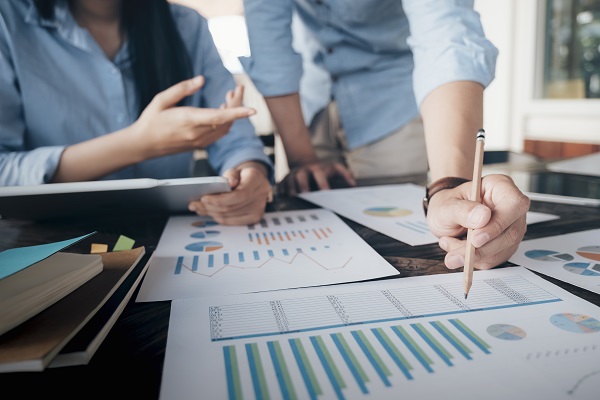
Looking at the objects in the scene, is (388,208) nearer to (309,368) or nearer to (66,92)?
(309,368)

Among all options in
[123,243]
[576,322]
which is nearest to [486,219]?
[576,322]

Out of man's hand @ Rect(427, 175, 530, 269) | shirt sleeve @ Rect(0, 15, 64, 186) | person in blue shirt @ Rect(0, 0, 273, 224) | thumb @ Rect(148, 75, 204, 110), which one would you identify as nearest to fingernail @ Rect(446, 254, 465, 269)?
man's hand @ Rect(427, 175, 530, 269)

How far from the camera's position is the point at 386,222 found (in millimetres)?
656

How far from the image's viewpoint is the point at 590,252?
1.67ft

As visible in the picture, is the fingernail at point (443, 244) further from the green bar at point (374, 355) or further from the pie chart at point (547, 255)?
the green bar at point (374, 355)

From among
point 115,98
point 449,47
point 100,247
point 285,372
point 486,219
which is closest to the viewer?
point 285,372

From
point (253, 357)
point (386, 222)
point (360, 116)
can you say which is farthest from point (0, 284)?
point (360, 116)

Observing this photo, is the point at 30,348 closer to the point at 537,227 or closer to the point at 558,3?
the point at 537,227

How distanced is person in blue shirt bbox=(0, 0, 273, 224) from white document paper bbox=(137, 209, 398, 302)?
0.23ft

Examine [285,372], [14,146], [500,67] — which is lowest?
[285,372]

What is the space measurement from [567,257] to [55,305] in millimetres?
502

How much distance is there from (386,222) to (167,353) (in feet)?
1.35

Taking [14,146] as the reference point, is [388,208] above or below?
below

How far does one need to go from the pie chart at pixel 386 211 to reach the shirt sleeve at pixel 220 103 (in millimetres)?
308
